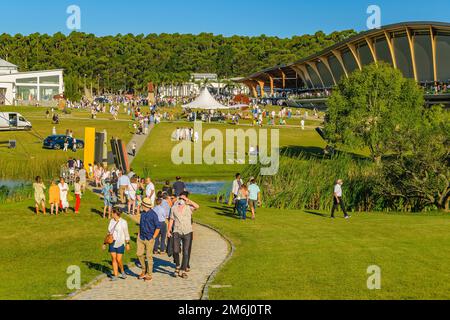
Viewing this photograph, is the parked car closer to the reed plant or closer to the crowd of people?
the reed plant

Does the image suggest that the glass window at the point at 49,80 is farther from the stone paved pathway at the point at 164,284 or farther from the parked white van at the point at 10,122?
the stone paved pathway at the point at 164,284

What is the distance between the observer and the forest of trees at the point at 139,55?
130 meters

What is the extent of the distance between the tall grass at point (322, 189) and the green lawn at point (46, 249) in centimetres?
755

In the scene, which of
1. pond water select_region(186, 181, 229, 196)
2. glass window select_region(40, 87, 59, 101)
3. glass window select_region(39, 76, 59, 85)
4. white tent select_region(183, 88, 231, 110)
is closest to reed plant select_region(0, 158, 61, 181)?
pond water select_region(186, 181, 229, 196)

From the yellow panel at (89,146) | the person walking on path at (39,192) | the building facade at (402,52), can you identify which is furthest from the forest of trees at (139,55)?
the person walking on path at (39,192)

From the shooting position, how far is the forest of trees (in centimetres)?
13000

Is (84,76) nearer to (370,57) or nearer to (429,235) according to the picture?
(370,57)

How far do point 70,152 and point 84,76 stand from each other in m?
84.3

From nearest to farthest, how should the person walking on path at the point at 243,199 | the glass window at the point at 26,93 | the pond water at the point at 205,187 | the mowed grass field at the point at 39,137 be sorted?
the person walking on path at the point at 243,199, the pond water at the point at 205,187, the mowed grass field at the point at 39,137, the glass window at the point at 26,93

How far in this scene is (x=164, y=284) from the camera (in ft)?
44.1

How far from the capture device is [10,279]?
14.0m

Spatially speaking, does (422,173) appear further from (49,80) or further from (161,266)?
(49,80)

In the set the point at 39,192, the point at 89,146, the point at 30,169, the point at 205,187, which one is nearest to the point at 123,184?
the point at 39,192

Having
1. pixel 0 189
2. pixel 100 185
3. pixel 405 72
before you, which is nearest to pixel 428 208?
pixel 100 185
